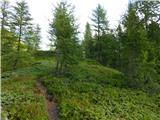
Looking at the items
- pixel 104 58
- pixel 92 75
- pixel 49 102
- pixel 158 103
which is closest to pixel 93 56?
pixel 104 58

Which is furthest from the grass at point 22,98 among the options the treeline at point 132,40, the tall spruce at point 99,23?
the tall spruce at point 99,23

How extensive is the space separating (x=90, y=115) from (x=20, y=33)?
65.9 ft

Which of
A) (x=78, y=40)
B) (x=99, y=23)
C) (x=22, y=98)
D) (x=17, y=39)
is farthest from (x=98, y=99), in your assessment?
(x=99, y=23)

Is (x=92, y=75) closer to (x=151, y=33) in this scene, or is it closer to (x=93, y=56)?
(x=151, y=33)

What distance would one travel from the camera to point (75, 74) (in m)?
36.7

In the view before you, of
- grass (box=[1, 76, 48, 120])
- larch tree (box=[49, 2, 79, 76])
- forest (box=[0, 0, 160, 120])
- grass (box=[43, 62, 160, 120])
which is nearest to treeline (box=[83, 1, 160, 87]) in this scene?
forest (box=[0, 0, 160, 120])

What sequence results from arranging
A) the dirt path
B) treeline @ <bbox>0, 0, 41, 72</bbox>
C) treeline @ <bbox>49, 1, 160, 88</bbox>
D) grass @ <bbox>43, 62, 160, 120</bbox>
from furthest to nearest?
treeline @ <bbox>0, 0, 41, 72</bbox>, treeline @ <bbox>49, 1, 160, 88</bbox>, grass @ <bbox>43, 62, 160, 120</bbox>, the dirt path

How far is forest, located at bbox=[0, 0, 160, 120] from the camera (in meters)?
25.9

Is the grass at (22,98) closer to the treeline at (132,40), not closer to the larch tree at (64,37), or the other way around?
the larch tree at (64,37)

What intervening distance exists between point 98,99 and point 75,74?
8.11m

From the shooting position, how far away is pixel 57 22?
36.4m

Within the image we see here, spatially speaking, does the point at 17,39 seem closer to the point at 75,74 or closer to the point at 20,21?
the point at 20,21

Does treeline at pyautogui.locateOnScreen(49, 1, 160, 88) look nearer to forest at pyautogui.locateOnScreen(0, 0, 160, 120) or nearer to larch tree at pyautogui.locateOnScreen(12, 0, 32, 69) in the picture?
forest at pyautogui.locateOnScreen(0, 0, 160, 120)

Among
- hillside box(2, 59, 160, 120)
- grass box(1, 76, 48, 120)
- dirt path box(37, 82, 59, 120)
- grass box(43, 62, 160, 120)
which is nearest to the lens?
grass box(1, 76, 48, 120)
